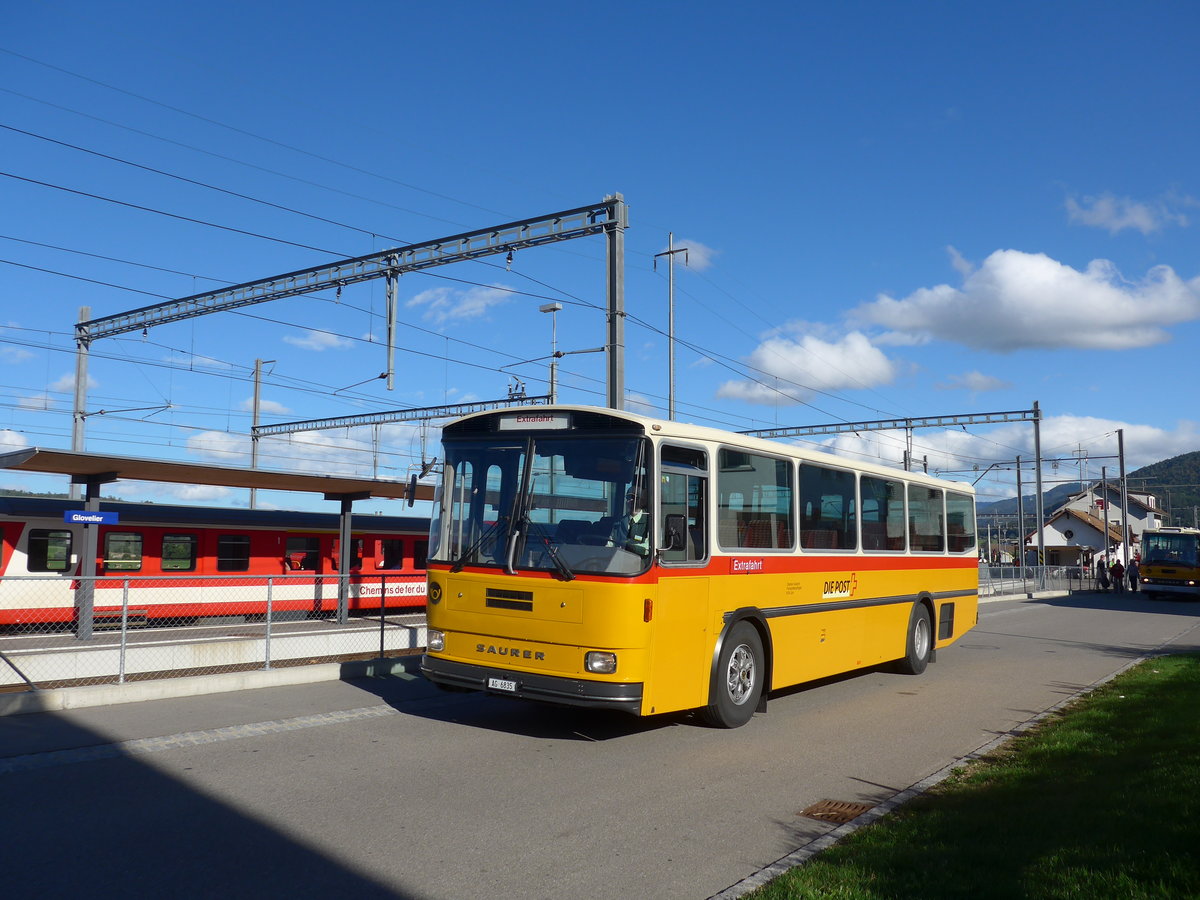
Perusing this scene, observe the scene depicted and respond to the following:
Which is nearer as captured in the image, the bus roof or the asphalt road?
the asphalt road

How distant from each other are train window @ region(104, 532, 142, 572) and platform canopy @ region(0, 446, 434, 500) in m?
2.88

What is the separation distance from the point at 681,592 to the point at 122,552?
19.9m

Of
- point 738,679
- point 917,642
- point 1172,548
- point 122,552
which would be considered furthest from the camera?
point 1172,548

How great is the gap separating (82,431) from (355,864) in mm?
23493

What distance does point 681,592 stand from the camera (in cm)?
884

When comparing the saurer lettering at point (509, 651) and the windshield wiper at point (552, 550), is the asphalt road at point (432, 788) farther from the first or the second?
the windshield wiper at point (552, 550)

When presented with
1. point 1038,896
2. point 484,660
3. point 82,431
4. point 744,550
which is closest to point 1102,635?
point 744,550

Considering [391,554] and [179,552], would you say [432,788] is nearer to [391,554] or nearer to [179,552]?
[179,552]

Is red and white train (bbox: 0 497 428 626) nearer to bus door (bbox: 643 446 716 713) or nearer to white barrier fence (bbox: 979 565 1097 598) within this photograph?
bus door (bbox: 643 446 716 713)

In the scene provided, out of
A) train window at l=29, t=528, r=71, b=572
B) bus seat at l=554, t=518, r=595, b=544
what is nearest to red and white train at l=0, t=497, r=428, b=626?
train window at l=29, t=528, r=71, b=572

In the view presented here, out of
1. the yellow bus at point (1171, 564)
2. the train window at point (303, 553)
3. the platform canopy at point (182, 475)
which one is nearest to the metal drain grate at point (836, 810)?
the platform canopy at point (182, 475)

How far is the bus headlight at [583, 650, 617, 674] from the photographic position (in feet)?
27.2

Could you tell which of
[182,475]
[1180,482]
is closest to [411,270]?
[182,475]

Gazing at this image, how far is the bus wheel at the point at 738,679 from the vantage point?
9406 millimetres
